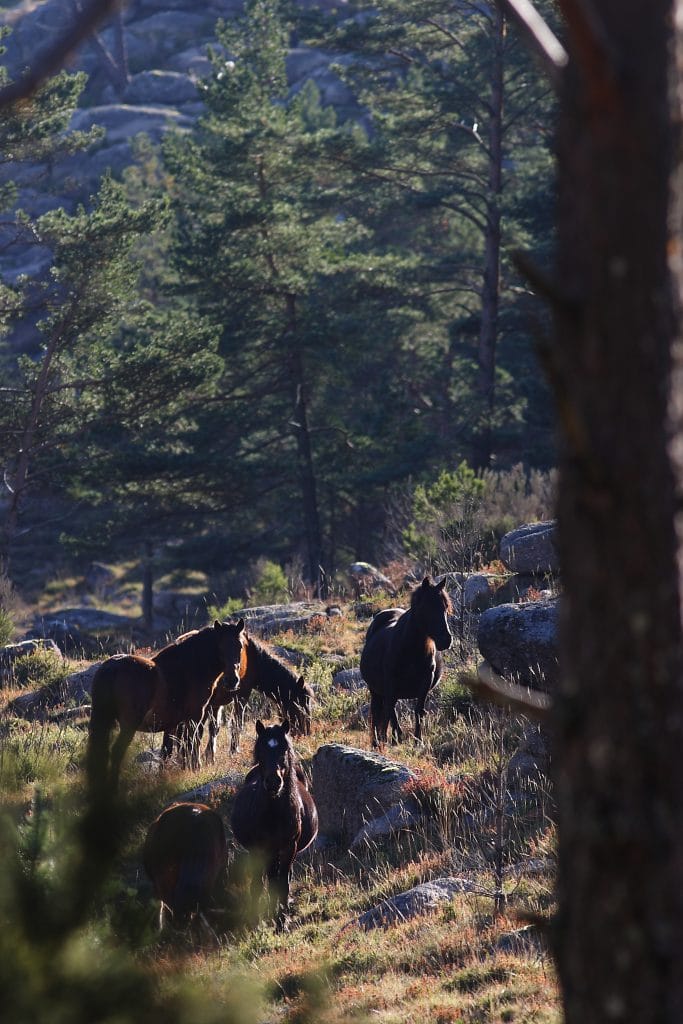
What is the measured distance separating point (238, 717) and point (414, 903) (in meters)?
6.62

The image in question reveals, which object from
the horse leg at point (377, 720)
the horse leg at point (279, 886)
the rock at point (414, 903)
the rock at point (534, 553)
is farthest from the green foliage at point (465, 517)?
the rock at point (414, 903)

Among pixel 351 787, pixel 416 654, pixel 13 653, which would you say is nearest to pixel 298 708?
pixel 416 654

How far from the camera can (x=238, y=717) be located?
14164 millimetres

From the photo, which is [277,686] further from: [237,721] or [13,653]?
[13,653]

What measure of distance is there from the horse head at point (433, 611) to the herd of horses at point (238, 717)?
0.5 inches

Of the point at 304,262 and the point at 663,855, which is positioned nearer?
the point at 663,855

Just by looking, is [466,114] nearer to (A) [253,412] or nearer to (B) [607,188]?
(A) [253,412]

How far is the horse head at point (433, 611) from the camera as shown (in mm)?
12086

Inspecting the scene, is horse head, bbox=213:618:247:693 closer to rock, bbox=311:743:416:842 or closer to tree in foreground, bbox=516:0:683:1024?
rock, bbox=311:743:416:842

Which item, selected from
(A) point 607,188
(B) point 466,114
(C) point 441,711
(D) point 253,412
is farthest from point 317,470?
(A) point 607,188

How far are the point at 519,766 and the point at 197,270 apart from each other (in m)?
20.1

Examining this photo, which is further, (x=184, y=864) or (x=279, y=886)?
(x=279, y=886)

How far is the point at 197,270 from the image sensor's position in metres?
27.9

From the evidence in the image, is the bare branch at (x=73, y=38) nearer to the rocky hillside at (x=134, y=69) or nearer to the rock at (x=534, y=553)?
the rock at (x=534, y=553)
